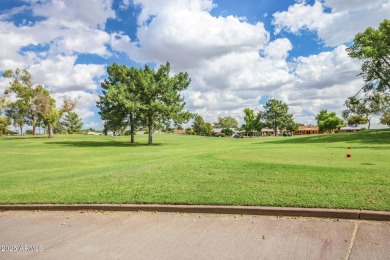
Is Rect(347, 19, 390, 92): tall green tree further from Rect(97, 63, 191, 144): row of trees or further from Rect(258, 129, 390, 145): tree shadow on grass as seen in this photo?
Rect(97, 63, 191, 144): row of trees

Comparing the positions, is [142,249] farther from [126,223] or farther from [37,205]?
[37,205]

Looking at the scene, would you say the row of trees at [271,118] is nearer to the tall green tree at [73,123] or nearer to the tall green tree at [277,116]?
the tall green tree at [277,116]

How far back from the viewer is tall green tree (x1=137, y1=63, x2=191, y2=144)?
4109cm

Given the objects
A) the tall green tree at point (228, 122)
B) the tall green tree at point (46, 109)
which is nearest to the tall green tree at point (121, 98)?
the tall green tree at point (46, 109)

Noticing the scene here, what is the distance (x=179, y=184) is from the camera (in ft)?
31.3

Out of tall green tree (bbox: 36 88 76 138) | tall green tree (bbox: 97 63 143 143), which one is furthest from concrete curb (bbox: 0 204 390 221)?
tall green tree (bbox: 36 88 76 138)

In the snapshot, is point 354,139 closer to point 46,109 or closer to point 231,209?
point 231,209

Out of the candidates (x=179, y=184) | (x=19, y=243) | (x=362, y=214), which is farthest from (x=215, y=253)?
(x=179, y=184)

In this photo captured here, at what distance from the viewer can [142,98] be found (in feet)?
140

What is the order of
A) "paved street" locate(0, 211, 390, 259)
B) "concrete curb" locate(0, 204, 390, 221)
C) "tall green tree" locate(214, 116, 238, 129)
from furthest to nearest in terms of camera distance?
1. "tall green tree" locate(214, 116, 238, 129)
2. "concrete curb" locate(0, 204, 390, 221)
3. "paved street" locate(0, 211, 390, 259)

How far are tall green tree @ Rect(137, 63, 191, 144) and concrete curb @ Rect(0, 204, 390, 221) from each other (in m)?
32.0

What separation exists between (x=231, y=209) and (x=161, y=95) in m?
37.0

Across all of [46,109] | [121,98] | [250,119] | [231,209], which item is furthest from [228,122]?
[231,209]

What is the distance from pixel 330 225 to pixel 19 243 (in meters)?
5.90
